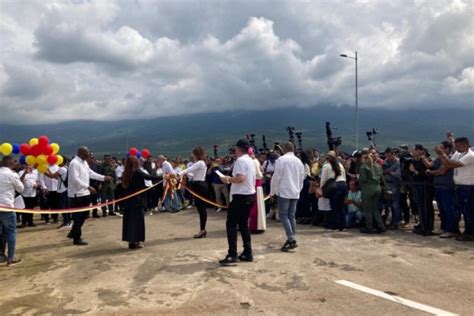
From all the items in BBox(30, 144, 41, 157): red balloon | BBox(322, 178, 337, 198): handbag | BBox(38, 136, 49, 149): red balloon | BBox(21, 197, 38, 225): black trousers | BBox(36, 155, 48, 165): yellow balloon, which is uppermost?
BBox(38, 136, 49, 149): red balloon

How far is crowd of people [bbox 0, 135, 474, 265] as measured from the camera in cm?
720

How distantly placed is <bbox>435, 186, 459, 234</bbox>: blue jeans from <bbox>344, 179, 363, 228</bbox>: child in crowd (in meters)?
1.87

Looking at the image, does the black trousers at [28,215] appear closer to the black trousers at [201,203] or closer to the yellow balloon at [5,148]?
the yellow balloon at [5,148]

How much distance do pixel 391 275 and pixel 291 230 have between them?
2.09 metres

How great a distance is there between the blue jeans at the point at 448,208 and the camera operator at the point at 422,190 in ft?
1.01

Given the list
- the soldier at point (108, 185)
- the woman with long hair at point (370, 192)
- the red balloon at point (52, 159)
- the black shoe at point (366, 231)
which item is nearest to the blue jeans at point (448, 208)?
the woman with long hair at point (370, 192)

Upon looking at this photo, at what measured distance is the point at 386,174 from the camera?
33.7ft

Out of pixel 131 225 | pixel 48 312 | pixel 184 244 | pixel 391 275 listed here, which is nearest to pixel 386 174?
pixel 391 275

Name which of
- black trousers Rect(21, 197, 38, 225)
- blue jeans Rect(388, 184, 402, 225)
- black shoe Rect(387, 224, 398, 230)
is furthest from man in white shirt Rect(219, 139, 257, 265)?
black trousers Rect(21, 197, 38, 225)

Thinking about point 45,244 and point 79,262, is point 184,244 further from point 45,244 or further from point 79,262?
point 45,244

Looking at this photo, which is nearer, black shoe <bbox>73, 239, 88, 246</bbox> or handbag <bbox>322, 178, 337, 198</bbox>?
black shoe <bbox>73, 239, 88, 246</bbox>

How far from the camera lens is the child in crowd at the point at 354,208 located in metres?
10.1

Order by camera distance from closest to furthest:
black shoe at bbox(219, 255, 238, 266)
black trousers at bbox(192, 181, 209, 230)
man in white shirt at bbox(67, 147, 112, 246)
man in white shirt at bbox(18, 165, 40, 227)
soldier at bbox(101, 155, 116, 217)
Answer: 1. black shoe at bbox(219, 255, 238, 266)
2. man in white shirt at bbox(67, 147, 112, 246)
3. black trousers at bbox(192, 181, 209, 230)
4. man in white shirt at bbox(18, 165, 40, 227)
5. soldier at bbox(101, 155, 116, 217)

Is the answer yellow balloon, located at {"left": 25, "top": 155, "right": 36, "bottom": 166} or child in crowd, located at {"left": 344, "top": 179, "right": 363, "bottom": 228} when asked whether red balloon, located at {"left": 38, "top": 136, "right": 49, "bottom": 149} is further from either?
child in crowd, located at {"left": 344, "top": 179, "right": 363, "bottom": 228}
